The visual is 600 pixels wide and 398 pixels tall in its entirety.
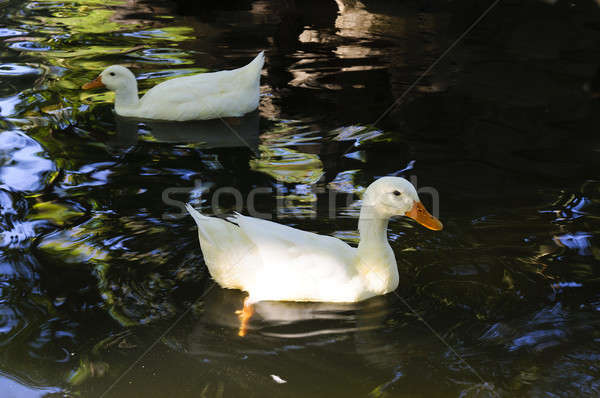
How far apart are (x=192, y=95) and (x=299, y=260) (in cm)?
346

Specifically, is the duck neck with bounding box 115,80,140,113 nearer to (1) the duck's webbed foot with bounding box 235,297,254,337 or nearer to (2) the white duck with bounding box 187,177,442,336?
(2) the white duck with bounding box 187,177,442,336

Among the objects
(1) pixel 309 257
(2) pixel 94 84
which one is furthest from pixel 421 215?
(2) pixel 94 84

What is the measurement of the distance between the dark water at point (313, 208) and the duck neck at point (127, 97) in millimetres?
318

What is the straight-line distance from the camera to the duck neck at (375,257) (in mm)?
4289

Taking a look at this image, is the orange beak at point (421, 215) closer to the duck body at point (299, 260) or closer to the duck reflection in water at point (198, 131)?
the duck body at point (299, 260)

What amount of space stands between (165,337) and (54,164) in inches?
113

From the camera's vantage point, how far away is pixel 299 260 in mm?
4230

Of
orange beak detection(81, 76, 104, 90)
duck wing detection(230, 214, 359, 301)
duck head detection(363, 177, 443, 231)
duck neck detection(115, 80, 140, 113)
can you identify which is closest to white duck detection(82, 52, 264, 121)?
duck neck detection(115, 80, 140, 113)

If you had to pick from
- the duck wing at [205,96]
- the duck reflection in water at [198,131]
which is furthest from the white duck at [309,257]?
the duck wing at [205,96]

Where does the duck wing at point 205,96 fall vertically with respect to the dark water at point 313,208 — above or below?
above

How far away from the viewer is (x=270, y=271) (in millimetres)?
4254

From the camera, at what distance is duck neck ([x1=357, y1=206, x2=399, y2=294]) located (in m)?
4.29

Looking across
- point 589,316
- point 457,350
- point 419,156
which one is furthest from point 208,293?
point 419,156

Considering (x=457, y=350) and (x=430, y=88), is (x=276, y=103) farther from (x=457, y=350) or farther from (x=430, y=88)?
(x=457, y=350)
